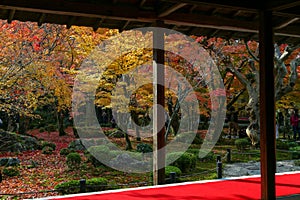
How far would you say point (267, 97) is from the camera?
3.40 metres

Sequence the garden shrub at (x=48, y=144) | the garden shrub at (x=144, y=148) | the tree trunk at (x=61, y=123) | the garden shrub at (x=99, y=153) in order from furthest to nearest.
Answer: the tree trunk at (x=61, y=123)
the garden shrub at (x=48, y=144)
the garden shrub at (x=144, y=148)
the garden shrub at (x=99, y=153)

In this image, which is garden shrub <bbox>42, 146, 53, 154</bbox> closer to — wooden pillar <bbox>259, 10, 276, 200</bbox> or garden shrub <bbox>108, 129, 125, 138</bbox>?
garden shrub <bbox>108, 129, 125, 138</bbox>

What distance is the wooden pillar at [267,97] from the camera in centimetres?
341

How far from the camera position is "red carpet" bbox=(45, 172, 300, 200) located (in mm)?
3859

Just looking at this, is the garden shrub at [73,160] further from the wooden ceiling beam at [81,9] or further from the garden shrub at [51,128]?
the wooden ceiling beam at [81,9]

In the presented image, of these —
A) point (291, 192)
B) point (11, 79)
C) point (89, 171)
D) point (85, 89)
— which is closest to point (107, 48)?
point (85, 89)

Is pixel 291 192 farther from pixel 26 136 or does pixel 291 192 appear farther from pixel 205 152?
pixel 26 136

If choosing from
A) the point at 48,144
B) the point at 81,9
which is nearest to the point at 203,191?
the point at 81,9

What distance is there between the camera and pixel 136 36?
29.7 feet

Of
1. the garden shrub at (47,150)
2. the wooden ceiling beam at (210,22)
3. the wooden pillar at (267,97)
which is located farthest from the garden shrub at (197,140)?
the wooden pillar at (267,97)

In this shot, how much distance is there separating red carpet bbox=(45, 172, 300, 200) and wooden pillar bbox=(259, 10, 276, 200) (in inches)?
19.9

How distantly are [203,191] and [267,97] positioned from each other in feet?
4.87

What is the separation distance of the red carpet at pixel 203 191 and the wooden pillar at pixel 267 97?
0.51m

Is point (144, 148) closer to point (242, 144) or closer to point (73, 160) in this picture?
point (73, 160)
